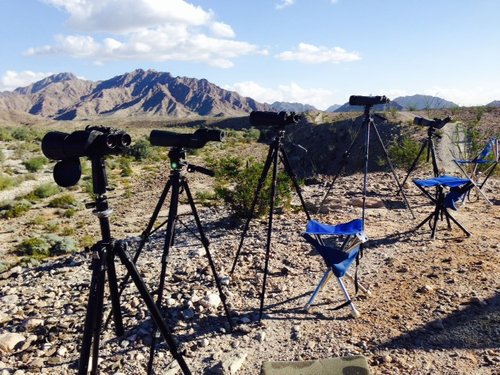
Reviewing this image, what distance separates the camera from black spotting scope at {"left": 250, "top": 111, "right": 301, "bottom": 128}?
459cm

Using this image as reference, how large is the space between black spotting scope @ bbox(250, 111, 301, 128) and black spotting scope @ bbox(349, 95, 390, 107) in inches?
107

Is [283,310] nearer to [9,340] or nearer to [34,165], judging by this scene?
[9,340]

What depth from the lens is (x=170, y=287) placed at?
5.20m

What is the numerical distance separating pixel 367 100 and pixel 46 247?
6504 mm

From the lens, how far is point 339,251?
443 cm

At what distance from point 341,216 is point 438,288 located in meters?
3.06

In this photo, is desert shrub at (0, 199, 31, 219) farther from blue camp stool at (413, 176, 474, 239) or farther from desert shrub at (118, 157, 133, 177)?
blue camp stool at (413, 176, 474, 239)

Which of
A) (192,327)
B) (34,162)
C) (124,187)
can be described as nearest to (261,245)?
(192,327)

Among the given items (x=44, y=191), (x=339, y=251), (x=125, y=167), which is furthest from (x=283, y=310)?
(x=125, y=167)

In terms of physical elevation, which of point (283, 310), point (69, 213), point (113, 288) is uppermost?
point (113, 288)

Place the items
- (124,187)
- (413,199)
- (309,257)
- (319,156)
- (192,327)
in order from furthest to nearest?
(319,156), (124,187), (413,199), (309,257), (192,327)

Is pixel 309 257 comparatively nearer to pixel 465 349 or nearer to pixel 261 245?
pixel 261 245

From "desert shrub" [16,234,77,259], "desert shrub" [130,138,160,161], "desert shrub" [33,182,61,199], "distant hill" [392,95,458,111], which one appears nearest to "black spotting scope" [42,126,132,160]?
"desert shrub" [16,234,77,259]

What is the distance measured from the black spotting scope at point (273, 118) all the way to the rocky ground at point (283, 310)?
1468mm
